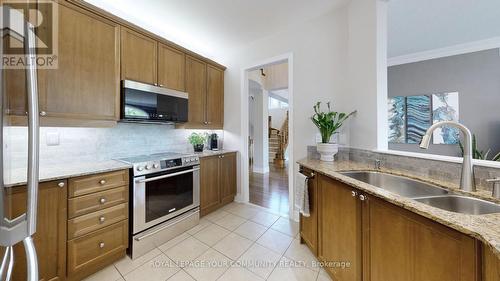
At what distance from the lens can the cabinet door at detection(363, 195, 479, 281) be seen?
71cm

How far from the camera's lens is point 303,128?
2559 mm

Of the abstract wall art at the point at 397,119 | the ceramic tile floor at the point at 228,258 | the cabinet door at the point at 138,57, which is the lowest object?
the ceramic tile floor at the point at 228,258

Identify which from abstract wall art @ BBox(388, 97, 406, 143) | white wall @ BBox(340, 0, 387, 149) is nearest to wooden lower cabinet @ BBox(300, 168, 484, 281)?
white wall @ BBox(340, 0, 387, 149)

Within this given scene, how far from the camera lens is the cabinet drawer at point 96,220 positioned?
4.76 ft

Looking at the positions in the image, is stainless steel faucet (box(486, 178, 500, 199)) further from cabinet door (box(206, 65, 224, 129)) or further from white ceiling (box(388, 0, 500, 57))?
cabinet door (box(206, 65, 224, 129))

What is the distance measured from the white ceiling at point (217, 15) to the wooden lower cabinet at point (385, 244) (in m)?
2.07

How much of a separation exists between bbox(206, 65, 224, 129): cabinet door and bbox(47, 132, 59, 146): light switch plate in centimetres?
176

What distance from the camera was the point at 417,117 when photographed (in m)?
3.51

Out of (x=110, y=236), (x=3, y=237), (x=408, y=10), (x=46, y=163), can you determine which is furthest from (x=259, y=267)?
(x=408, y=10)

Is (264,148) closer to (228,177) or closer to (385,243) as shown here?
(228,177)

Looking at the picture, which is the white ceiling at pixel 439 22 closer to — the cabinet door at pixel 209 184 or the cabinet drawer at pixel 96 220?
the cabinet door at pixel 209 184

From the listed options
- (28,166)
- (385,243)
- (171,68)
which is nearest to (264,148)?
(171,68)

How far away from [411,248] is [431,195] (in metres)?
0.53

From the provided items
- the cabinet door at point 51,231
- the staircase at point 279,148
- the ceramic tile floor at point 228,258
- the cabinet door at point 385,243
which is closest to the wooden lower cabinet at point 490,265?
the cabinet door at point 385,243
